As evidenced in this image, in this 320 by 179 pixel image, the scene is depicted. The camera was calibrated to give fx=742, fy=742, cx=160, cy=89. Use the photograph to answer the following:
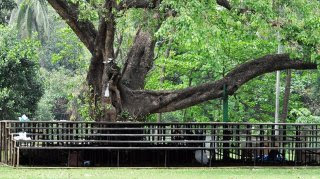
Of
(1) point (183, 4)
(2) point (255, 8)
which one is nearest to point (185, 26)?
(1) point (183, 4)

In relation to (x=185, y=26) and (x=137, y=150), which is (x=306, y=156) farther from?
(x=185, y=26)

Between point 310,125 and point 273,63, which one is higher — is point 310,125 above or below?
below

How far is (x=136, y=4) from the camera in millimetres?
20469

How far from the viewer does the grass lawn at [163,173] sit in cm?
1593

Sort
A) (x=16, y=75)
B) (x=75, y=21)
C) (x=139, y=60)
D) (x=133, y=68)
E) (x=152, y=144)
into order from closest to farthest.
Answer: (x=152, y=144) < (x=75, y=21) < (x=133, y=68) < (x=139, y=60) < (x=16, y=75)

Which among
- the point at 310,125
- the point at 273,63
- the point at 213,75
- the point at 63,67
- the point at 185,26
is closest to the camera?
the point at 185,26

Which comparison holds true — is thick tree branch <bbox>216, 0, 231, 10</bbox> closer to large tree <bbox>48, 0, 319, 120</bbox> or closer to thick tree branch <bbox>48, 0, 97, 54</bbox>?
large tree <bbox>48, 0, 319, 120</bbox>

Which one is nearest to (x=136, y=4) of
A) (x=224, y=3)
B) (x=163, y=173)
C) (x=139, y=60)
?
(x=224, y=3)

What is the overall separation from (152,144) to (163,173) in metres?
3.02

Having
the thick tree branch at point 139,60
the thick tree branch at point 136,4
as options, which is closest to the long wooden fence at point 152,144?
the thick tree branch at point 136,4

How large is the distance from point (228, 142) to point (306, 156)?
2.69 metres

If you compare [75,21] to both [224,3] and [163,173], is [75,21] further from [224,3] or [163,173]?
[163,173]

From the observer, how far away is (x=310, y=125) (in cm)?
2050

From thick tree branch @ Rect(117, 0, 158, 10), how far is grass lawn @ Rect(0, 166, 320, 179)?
4456mm
